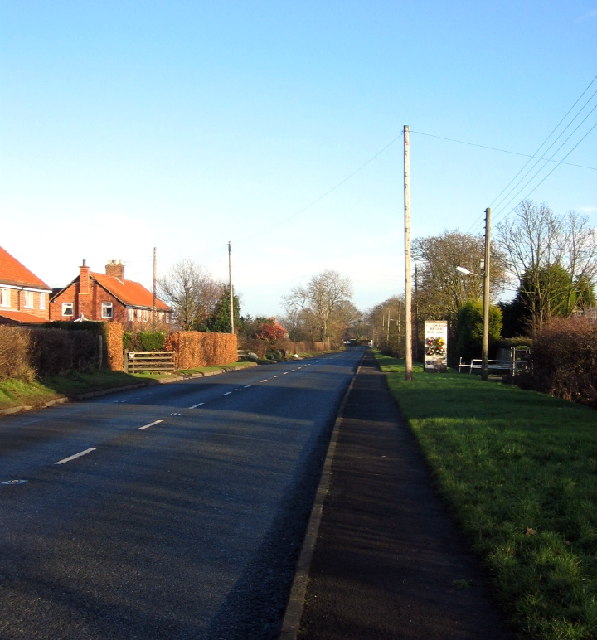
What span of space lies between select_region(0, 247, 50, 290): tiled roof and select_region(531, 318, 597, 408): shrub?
37.5 metres

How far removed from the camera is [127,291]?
2867 inches

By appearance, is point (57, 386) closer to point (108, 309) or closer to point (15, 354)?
point (15, 354)

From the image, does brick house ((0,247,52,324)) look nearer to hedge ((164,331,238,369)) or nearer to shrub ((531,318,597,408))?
hedge ((164,331,238,369))

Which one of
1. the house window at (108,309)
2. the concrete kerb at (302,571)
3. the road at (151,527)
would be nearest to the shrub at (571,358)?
the road at (151,527)

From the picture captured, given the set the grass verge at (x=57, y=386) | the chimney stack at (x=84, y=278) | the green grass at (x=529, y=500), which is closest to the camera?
the green grass at (x=529, y=500)

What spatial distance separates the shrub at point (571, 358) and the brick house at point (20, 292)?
35399 mm

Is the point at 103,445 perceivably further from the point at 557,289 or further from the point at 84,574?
the point at 557,289

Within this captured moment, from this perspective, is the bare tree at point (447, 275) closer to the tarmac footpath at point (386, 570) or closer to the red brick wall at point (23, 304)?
the red brick wall at point (23, 304)

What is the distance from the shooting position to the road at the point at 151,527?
4.91m

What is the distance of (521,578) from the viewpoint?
5246 mm

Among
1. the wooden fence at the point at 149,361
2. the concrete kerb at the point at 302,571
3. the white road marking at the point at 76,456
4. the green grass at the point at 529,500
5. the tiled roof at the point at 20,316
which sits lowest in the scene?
the white road marking at the point at 76,456

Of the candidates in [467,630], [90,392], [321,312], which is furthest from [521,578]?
[321,312]

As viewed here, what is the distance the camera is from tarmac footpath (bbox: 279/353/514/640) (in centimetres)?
462

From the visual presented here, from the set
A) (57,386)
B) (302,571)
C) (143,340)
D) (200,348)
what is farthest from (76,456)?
(200,348)
